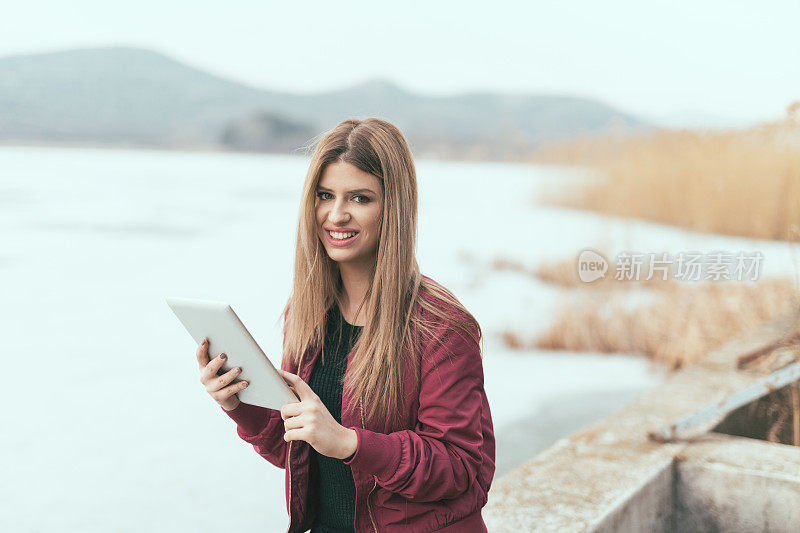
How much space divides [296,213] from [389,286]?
811cm

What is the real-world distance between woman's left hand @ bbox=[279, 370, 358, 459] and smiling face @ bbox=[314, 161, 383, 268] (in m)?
0.25

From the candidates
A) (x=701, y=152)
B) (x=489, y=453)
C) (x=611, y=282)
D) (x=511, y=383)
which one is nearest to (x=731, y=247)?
(x=701, y=152)

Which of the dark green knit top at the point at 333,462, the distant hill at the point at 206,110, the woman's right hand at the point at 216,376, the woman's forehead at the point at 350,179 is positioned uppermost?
the distant hill at the point at 206,110

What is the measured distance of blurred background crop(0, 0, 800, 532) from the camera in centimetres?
445

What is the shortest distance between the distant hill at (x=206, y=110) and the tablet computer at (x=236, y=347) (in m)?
4.90

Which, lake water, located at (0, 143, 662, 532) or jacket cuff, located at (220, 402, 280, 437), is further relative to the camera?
lake water, located at (0, 143, 662, 532)

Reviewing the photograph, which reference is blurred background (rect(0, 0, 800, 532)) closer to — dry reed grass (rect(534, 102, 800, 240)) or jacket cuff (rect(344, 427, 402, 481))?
dry reed grass (rect(534, 102, 800, 240))

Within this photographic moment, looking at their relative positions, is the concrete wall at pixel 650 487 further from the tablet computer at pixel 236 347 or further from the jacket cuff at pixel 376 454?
the tablet computer at pixel 236 347

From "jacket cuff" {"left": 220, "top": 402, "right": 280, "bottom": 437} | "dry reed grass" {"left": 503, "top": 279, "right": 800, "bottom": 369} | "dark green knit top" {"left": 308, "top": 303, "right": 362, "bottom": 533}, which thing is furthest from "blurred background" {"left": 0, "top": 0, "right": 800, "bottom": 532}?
"jacket cuff" {"left": 220, "top": 402, "right": 280, "bottom": 437}

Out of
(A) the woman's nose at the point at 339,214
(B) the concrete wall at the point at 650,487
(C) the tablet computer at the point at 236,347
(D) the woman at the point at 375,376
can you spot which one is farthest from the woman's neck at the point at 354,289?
(B) the concrete wall at the point at 650,487

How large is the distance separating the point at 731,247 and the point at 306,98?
9.91 meters

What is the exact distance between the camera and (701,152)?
5.02 metres

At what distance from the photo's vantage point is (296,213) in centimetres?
914

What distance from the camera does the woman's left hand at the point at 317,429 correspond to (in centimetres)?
101
